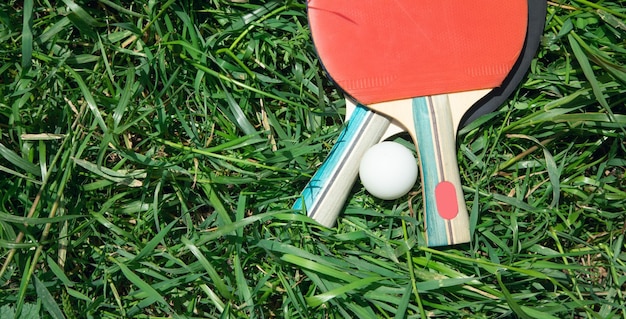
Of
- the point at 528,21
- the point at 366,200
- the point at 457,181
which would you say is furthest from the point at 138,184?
the point at 528,21

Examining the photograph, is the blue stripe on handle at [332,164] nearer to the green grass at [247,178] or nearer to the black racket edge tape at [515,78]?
the green grass at [247,178]

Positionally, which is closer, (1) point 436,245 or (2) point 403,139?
(1) point 436,245

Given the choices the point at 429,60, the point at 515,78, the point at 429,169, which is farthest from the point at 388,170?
the point at 515,78

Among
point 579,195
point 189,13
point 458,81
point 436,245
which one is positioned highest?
point 189,13

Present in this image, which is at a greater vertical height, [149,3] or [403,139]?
[149,3]

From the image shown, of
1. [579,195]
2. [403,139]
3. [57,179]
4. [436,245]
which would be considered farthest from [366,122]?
[57,179]

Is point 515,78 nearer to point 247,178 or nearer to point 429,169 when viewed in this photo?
point 429,169

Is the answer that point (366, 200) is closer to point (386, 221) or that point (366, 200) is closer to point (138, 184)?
point (386, 221)

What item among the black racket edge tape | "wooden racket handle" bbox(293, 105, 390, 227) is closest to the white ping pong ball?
"wooden racket handle" bbox(293, 105, 390, 227)
